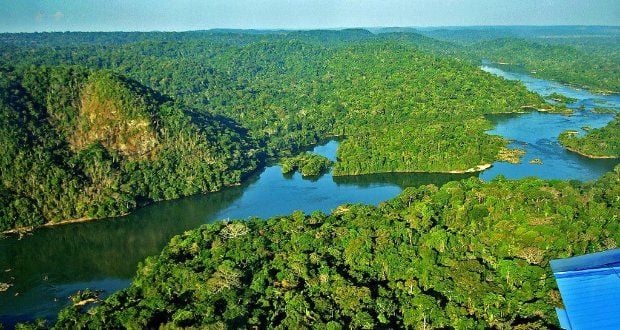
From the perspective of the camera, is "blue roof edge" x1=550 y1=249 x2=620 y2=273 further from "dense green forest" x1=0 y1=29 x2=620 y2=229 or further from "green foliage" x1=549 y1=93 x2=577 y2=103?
"green foliage" x1=549 y1=93 x2=577 y2=103

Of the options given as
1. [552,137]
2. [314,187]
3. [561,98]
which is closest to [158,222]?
[314,187]

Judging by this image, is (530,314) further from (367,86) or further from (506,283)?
(367,86)

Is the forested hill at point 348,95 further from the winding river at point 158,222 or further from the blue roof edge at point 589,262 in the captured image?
the blue roof edge at point 589,262

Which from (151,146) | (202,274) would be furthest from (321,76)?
(202,274)

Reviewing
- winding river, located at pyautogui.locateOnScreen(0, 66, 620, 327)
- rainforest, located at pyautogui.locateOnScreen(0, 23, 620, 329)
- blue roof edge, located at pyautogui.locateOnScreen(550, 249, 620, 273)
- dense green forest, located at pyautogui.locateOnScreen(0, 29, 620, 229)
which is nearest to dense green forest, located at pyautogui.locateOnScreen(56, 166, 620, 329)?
rainforest, located at pyautogui.locateOnScreen(0, 23, 620, 329)

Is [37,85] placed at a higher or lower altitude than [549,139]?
higher

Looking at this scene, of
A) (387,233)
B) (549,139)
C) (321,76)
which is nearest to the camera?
(387,233)

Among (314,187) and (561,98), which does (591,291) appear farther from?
(561,98)

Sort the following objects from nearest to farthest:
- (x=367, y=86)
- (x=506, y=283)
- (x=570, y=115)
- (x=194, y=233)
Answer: (x=506, y=283) < (x=194, y=233) < (x=570, y=115) < (x=367, y=86)
